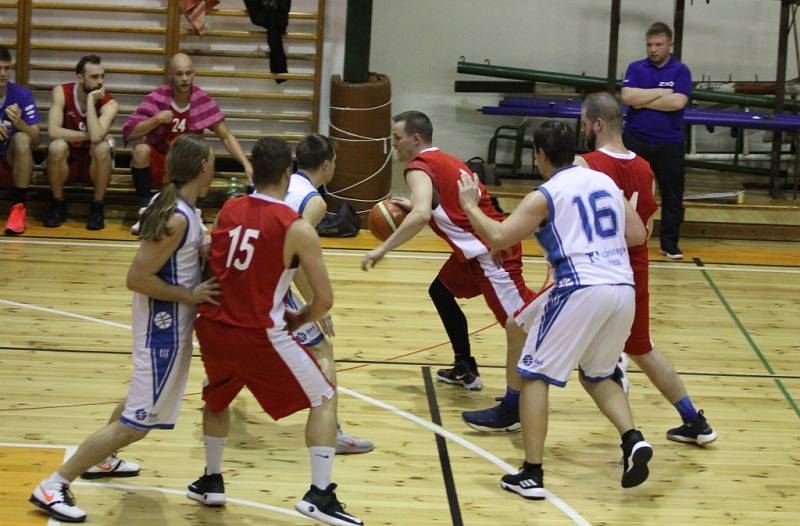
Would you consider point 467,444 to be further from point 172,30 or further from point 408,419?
point 172,30

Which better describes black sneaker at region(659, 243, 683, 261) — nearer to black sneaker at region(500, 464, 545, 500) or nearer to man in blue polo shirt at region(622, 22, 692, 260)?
man in blue polo shirt at region(622, 22, 692, 260)

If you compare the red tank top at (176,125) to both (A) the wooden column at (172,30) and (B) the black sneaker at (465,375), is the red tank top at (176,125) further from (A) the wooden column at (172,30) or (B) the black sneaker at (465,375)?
(B) the black sneaker at (465,375)

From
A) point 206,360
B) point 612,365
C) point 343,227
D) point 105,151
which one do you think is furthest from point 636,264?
point 105,151

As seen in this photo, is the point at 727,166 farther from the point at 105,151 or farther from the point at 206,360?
the point at 206,360

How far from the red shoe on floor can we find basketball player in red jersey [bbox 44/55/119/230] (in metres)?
0.26

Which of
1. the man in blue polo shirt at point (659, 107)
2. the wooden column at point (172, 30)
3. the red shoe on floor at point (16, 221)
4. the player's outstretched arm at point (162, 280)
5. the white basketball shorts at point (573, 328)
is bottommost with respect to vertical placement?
the red shoe on floor at point (16, 221)

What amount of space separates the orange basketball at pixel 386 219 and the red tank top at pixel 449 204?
9.3 inches

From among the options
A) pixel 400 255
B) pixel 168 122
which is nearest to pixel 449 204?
pixel 400 255

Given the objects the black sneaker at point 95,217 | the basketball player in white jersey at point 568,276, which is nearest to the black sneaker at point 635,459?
the basketball player in white jersey at point 568,276

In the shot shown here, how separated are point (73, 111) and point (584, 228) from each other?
226 inches

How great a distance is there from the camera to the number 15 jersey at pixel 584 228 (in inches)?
189

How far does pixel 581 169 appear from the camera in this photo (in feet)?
16.0

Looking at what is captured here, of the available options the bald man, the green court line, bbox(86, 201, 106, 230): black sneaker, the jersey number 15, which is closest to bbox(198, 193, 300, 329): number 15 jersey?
the jersey number 15

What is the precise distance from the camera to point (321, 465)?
4520 millimetres
